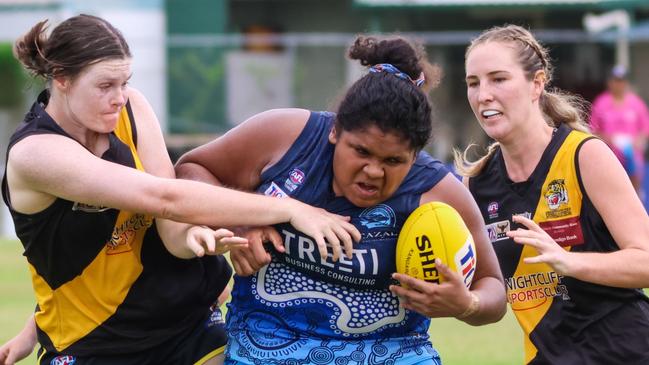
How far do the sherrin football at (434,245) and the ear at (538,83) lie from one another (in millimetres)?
980

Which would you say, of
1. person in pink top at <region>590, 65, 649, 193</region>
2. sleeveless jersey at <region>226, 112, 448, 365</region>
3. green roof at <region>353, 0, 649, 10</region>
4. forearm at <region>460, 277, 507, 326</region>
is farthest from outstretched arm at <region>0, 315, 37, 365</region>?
green roof at <region>353, 0, 649, 10</region>

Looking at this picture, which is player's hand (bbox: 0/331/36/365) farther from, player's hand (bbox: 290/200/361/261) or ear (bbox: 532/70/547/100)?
ear (bbox: 532/70/547/100)

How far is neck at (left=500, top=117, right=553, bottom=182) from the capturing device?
4.62 m

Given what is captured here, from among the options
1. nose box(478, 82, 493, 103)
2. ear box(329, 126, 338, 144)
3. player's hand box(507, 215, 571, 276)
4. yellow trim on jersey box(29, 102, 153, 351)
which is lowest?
yellow trim on jersey box(29, 102, 153, 351)

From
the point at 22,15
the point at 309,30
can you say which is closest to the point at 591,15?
the point at 309,30

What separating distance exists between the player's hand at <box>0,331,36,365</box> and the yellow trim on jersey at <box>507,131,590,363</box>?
1.91 metres

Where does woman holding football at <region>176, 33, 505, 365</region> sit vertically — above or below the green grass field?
above

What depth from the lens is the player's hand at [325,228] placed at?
3.82 m

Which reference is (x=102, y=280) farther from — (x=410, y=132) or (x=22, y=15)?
(x=22, y=15)

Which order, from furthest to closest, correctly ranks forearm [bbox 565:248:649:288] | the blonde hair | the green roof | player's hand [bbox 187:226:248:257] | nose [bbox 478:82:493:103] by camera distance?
the green roof < the blonde hair < nose [bbox 478:82:493:103] < forearm [bbox 565:248:649:288] < player's hand [bbox 187:226:248:257]

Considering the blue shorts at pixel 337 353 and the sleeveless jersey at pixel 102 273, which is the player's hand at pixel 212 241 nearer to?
the sleeveless jersey at pixel 102 273

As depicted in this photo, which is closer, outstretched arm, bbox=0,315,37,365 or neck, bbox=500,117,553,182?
outstretched arm, bbox=0,315,37,365

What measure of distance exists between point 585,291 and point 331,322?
1068mm

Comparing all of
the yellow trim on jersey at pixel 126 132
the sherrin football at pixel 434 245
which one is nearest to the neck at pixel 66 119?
the yellow trim on jersey at pixel 126 132
